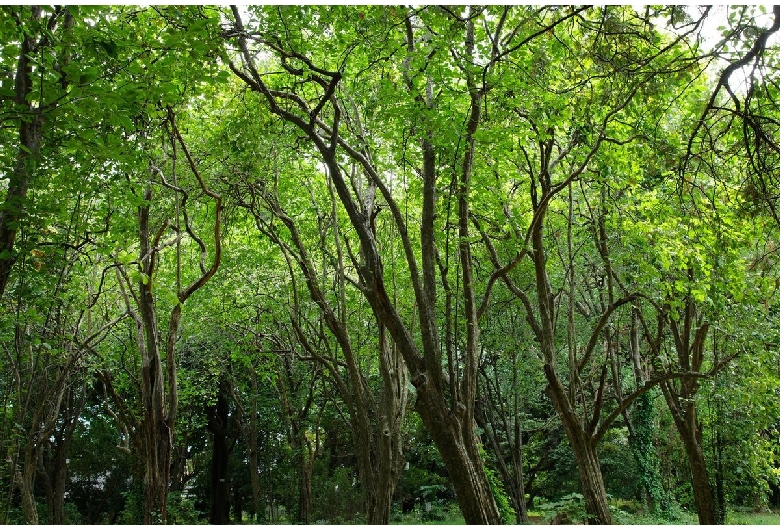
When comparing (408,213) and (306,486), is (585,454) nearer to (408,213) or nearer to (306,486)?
(408,213)

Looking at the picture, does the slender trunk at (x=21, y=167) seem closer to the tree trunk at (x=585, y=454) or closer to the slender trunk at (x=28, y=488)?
the tree trunk at (x=585, y=454)

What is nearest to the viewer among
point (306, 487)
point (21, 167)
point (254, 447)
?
point (21, 167)

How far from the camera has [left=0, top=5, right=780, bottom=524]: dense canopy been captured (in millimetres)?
4570

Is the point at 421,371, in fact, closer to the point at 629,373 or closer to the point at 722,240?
the point at 722,240

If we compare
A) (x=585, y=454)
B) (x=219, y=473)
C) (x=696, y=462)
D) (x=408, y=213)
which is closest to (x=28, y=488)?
(x=219, y=473)

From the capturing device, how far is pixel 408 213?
1138 cm

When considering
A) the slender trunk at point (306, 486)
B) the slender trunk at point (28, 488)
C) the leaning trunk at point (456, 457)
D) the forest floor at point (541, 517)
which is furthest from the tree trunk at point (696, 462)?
the slender trunk at point (28, 488)

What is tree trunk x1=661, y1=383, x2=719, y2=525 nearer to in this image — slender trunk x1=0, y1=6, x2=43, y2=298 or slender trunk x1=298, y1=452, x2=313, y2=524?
slender trunk x1=298, y1=452, x2=313, y2=524

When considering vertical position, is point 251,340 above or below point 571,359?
above

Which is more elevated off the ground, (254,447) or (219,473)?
(254,447)

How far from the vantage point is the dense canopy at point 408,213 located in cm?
457

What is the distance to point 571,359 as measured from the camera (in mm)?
8188

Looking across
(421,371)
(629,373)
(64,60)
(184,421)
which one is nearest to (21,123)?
(64,60)

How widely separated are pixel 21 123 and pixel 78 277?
7.19 m
